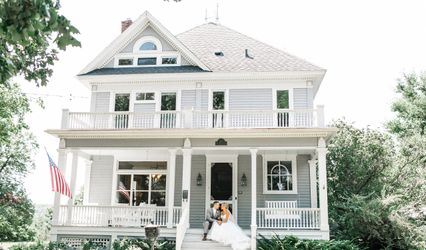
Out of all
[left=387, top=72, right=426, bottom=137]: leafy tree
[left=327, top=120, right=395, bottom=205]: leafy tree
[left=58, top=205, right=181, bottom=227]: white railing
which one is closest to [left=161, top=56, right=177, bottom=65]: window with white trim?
[left=58, top=205, right=181, bottom=227]: white railing

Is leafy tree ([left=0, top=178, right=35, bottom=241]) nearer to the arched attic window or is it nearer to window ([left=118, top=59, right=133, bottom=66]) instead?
window ([left=118, top=59, right=133, bottom=66])

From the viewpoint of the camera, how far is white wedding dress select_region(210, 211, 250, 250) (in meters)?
12.5

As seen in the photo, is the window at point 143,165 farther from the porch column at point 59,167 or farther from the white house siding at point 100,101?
the porch column at point 59,167

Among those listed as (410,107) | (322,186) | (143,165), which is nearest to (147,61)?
(143,165)

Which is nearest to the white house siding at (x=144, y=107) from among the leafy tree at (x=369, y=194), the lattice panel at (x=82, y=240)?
the lattice panel at (x=82, y=240)

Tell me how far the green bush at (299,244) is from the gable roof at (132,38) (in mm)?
8082

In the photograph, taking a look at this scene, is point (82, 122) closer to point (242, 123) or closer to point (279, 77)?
point (242, 123)

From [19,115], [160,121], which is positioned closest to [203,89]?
[160,121]

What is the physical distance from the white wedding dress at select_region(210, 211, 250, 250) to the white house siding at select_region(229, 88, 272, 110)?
518 cm

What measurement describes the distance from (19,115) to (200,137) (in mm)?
9829

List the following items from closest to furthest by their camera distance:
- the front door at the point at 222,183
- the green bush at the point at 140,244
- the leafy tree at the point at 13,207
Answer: the green bush at the point at 140,244
the front door at the point at 222,183
the leafy tree at the point at 13,207

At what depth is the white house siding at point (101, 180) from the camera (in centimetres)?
1689

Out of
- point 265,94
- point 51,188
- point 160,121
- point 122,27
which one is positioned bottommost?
point 51,188

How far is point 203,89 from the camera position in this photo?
56.6 feet
